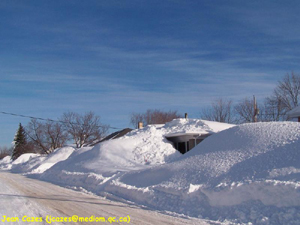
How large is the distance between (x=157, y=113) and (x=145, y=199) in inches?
2333

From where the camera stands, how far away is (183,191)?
33.9ft

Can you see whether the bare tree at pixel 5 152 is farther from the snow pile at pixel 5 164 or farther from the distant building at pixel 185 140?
the distant building at pixel 185 140

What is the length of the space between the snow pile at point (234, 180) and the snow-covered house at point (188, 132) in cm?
1098

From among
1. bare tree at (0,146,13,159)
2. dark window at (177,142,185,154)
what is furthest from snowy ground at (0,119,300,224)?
bare tree at (0,146,13,159)

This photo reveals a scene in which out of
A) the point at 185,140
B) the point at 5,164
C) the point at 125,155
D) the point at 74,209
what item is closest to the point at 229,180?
the point at 74,209

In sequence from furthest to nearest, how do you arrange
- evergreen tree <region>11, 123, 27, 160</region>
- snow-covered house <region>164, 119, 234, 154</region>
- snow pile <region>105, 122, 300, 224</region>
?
evergreen tree <region>11, 123, 27, 160</region>, snow-covered house <region>164, 119, 234, 154</region>, snow pile <region>105, 122, 300, 224</region>

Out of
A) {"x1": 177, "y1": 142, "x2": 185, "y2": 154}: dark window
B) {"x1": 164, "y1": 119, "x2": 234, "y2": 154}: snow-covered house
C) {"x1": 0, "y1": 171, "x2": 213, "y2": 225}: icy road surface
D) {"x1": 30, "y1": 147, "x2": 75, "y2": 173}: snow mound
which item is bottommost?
{"x1": 0, "y1": 171, "x2": 213, "y2": 225}: icy road surface

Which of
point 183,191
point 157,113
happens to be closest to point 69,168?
point 183,191

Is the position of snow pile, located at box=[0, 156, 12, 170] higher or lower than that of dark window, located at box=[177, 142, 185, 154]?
lower

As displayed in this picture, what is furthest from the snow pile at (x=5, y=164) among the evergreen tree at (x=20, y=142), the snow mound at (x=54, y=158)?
the snow mound at (x=54, y=158)

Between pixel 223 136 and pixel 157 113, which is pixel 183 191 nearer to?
pixel 223 136

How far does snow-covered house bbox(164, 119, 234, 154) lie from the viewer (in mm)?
26688

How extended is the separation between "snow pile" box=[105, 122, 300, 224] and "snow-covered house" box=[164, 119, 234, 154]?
1098 centimetres

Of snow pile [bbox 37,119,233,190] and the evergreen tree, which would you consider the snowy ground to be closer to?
snow pile [bbox 37,119,233,190]
